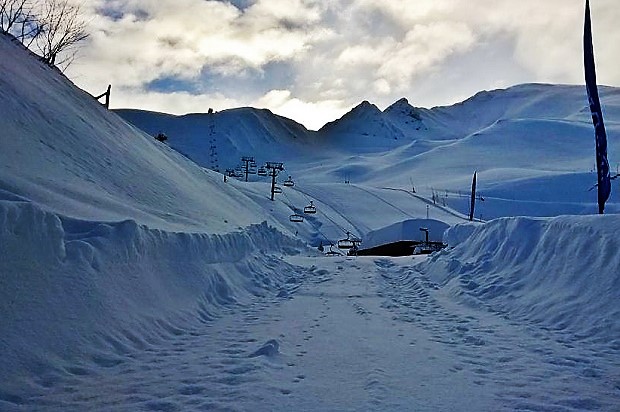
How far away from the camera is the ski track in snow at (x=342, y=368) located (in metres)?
4.40

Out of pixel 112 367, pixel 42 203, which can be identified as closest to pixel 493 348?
pixel 112 367

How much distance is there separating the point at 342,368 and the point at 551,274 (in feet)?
15.9

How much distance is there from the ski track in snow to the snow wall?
17 centimetres

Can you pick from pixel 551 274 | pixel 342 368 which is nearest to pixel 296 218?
pixel 551 274

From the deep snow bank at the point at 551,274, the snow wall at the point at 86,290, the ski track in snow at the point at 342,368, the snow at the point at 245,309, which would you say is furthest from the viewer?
the deep snow bank at the point at 551,274

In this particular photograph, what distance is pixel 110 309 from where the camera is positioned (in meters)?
6.35

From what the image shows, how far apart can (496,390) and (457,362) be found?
3.04 feet

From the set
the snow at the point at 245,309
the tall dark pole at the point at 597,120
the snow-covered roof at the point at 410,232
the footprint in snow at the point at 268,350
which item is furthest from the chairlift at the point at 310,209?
the footprint in snow at the point at 268,350

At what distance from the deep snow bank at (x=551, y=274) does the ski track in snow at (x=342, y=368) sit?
50 centimetres

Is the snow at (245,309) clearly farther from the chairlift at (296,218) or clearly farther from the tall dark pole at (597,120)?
the chairlift at (296,218)

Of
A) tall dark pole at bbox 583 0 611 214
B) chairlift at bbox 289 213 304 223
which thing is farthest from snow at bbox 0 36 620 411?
chairlift at bbox 289 213 304 223

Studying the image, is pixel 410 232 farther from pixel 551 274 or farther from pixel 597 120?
pixel 551 274

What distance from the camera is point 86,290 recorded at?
6.21 meters

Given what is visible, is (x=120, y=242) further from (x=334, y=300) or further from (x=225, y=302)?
(x=334, y=300)
